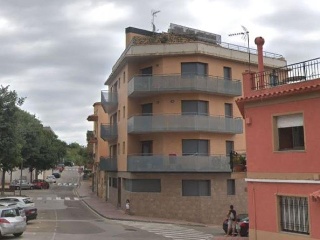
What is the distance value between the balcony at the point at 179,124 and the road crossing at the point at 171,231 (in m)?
7.30

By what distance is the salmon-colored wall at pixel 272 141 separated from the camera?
1514cm

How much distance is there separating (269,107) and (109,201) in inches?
1172

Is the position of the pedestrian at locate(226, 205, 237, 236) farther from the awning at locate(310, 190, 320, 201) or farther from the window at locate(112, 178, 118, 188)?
the window at locate(112, 178, 118, 188)

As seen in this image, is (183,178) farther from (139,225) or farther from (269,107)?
(269,107)

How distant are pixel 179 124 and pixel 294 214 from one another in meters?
16.9

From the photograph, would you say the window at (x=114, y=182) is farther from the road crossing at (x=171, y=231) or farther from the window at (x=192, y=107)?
the window at (x=192, y=107)

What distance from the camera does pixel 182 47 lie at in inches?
1310

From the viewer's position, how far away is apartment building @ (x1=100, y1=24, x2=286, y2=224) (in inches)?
1256

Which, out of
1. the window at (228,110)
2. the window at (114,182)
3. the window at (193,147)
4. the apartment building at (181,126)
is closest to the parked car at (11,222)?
the apartment building at (181,126)

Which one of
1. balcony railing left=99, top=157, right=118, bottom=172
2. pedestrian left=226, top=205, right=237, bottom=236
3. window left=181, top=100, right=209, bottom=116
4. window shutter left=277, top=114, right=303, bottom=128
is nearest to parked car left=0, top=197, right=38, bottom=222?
balcony railing left=99, top=157, right=118, bottom=172

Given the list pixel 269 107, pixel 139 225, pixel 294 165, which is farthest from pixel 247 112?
pixel 139 225

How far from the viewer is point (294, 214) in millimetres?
15906

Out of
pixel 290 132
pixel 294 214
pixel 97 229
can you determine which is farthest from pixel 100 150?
pixel 294 214

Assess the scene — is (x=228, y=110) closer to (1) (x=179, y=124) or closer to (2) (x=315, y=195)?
(1) (x=179, y=124)
